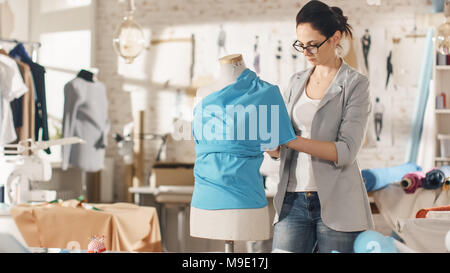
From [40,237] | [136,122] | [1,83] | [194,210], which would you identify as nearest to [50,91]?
[136,122]

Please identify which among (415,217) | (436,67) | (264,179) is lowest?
(415,217)

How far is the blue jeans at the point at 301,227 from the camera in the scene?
4.42 feet

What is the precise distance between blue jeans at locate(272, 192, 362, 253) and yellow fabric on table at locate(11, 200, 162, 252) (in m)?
1.34

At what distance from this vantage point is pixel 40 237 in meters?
2.54

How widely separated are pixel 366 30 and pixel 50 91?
12.2ft

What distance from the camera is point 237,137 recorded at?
4.07 ft

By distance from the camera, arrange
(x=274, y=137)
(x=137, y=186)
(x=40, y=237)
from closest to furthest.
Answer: (x=274, y=137) → (x=40, y=237) → (x=137, y=186)

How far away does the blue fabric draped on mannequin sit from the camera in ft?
4.07

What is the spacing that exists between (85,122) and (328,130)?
3748 millimetres

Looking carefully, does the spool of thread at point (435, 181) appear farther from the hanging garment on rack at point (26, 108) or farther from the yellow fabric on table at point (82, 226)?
the hanging garment on rack at point (26, 108)

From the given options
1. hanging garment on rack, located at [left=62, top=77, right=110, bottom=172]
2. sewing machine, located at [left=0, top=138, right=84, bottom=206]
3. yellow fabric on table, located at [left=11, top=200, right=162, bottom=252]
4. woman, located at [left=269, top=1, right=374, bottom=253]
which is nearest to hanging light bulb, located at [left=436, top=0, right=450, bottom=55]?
woman, located at [left=269, top=1, right=374, bottom=253]

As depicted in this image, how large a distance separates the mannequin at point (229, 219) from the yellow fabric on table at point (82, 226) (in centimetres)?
128

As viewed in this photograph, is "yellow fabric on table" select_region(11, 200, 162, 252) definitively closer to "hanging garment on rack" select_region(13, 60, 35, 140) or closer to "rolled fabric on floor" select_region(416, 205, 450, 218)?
"hanging garment on rack" select_region(13, 60, 35, 140)

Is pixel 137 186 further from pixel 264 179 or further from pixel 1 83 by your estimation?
pixel 264 179
